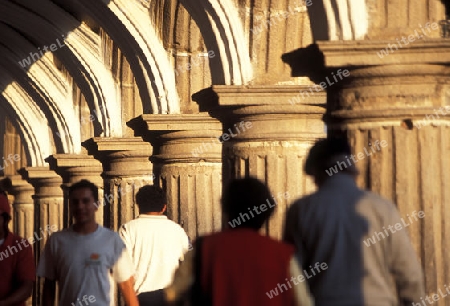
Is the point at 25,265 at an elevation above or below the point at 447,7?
below

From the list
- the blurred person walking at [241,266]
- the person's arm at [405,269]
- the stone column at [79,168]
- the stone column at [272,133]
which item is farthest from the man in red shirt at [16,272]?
the stone column at [79,168]

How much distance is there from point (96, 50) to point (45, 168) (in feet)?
18.6

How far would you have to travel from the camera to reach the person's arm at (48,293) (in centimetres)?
610

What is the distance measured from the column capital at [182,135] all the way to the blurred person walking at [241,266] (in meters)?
8.06

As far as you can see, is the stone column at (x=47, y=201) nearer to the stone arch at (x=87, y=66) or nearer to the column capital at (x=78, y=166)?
the column capital at (x=78, y=166)

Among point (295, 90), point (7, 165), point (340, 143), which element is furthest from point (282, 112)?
point (7, 165)

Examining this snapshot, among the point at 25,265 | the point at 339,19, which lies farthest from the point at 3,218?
the point at 339,19

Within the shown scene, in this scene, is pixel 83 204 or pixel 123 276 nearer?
pixel 83 204

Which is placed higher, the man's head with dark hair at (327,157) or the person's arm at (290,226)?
the man's head with dark hair at (327,157)

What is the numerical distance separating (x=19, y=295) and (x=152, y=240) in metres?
2.06

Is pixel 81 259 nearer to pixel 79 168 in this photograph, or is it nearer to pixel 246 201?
pixel 246 201

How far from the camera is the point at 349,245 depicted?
474cm

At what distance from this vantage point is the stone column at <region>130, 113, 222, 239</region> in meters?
12.7

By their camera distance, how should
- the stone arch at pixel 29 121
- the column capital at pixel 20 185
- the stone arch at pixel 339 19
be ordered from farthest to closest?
the column capital at pixel 20 185 < the stone arch at pixel 29 121 < the stone arch at pixel 339 19
